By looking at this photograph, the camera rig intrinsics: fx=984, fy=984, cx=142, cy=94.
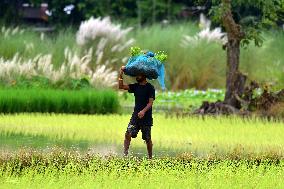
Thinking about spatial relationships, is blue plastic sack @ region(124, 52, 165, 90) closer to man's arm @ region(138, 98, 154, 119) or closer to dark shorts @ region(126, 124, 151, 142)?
man's arm @ region(138, 98, 154, 119)

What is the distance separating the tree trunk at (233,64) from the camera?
2148 cm

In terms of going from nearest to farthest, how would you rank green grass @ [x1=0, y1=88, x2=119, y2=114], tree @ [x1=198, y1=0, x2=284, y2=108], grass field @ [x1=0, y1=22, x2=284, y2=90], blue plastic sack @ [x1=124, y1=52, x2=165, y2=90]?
blue plastic sack @ [x1=124, y1=52, x2=165, y2=90] < green grass @ [x1=0, y1=88, x2=119, y2=114] < tree @ [x1=198, y1=0, x2=284, y2=108] < grass field @ [x1=0, y1=22, x2=284, y2=90]

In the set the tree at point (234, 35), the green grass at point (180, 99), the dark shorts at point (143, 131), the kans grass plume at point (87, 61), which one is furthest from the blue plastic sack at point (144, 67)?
the kans grass plume at point (87, 61)

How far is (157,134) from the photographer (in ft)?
52.2

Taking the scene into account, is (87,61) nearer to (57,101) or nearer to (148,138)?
(57,101)

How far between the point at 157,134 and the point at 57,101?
5.12 meters

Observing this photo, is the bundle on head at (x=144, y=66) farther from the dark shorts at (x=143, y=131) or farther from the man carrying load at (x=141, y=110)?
the dark shorts at (x=143, y=131)

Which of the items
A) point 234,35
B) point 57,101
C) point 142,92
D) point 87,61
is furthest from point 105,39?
point 142,92

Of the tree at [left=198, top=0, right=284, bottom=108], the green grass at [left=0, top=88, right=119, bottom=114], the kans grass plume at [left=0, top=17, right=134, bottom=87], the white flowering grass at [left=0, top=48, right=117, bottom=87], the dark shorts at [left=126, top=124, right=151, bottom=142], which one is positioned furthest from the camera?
the kans grass plume at [left=0, top=17, right=134, bottom=87]

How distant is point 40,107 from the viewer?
808 inches

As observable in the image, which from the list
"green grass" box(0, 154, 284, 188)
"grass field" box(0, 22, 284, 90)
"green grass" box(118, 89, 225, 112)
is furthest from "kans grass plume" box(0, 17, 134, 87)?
"green grass" box(0, 154, 284, 188)

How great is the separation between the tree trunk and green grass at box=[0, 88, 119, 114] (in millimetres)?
2505

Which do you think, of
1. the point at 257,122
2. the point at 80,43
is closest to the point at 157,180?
the point at 257,122

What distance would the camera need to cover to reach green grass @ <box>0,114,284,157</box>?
13.8 metres
